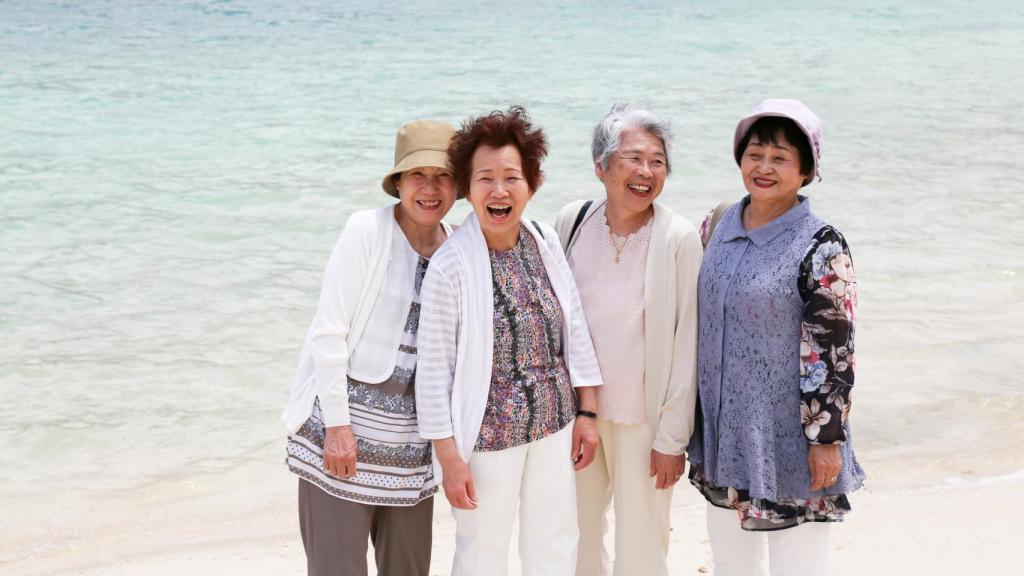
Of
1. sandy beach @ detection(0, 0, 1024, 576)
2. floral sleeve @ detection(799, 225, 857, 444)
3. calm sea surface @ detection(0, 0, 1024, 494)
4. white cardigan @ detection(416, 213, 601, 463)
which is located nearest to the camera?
floral sleeve @ detection(799, 225, 857, 444)

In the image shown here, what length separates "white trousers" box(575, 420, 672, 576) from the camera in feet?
10.7

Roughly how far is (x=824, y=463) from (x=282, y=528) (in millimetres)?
2778

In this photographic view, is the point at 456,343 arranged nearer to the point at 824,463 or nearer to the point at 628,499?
the point at 628,499

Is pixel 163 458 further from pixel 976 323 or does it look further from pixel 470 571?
pixel 976 323

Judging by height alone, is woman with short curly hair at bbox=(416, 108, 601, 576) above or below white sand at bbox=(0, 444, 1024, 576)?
above

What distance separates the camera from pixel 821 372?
2852 millimetres

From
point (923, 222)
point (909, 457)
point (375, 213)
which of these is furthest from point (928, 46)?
point (375, 213)

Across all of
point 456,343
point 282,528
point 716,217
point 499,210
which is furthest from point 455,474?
point 282,528

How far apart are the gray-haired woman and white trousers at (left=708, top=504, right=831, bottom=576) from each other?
18 cm

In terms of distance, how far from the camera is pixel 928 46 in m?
20.2

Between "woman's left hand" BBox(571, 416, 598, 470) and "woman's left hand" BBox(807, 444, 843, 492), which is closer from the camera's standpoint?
"woman's left hand" BBox(807, 444, 843, 492)

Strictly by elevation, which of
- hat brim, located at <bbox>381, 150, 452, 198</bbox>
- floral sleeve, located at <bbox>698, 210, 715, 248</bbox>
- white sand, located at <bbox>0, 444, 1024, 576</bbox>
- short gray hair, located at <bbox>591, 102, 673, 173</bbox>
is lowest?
white sand, located at <bbox>0, 444, 1024, 576</bbox>

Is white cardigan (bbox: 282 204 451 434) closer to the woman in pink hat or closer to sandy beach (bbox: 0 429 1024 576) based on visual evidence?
the woman in pink hat

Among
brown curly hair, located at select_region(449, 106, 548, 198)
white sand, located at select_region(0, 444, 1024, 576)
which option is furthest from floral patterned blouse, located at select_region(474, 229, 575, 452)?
white sand, located at select_region(0, 444, 1024, 576)
